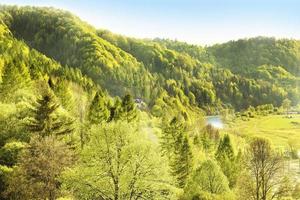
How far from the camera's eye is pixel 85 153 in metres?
52.4

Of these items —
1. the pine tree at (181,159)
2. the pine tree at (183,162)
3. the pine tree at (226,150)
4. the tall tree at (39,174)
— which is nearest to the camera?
the tall tree at (39,174)

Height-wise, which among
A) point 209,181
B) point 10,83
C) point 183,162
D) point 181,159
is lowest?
point 183,162

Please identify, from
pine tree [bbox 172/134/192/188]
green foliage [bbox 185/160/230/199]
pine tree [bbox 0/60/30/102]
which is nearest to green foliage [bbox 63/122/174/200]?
green foliage [bbox 185/160/230/199]

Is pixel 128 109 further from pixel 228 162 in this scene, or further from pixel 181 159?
pixel 228 162

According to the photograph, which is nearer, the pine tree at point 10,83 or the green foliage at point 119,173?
the green foliage at point 119,173

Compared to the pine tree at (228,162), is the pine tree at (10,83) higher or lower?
Result: higher

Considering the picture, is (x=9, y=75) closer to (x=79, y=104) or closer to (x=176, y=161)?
(x=79, y=104)

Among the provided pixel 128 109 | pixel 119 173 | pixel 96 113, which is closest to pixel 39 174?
pixel 119 173

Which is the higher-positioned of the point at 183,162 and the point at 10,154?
the point at 10,154

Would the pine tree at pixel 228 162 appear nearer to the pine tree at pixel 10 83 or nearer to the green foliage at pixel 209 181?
the green foliage at pixel 209 181

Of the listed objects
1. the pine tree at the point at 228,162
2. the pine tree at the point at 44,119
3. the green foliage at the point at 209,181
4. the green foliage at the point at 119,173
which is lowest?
the pine tree at the point at 228,162

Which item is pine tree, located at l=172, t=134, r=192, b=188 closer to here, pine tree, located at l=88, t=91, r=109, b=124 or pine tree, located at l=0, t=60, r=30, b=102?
pine tree, located at l=88, t=91, r=109, b=124

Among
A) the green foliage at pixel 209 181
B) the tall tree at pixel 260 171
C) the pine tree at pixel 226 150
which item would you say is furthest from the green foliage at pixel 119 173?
the pine tree at pixel 226 150

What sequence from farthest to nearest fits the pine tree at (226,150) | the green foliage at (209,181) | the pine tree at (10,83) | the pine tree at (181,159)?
the pine tree at (226,150)
the pine tree at (10,83)
the pine tree at (181,159)
the green foliage at (209,181)
